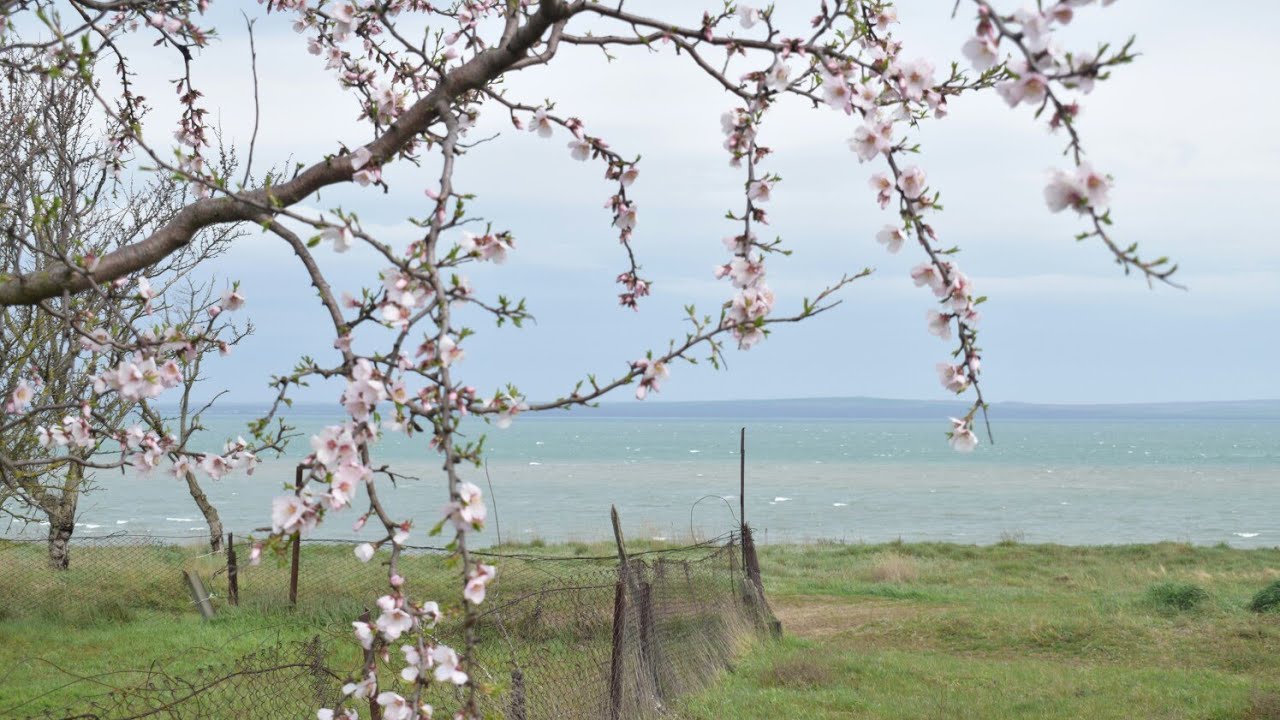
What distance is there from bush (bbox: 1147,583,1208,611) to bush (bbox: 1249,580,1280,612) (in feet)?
1.71

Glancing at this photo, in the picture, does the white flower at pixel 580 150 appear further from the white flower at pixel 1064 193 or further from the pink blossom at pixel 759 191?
the white flower at pixel 1064 193

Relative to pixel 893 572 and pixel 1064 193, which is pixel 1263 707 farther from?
pixel 893 572

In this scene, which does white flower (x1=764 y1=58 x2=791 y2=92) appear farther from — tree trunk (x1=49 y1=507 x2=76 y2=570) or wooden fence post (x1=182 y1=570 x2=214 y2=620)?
tree trunk (x1=49 y1=507 x2=76 y2=570)

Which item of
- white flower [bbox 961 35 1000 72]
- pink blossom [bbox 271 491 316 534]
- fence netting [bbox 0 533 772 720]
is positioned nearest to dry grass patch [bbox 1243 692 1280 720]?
fence netting [bbox 0 533 772 720]

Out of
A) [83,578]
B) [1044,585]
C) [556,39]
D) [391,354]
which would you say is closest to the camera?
[391,354]

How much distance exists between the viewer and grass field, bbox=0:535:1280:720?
26.0 feet

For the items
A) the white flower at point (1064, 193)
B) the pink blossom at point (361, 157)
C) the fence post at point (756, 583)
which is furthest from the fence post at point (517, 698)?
the fence post at point (756, 583)

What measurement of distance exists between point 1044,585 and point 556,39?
15.1 metres

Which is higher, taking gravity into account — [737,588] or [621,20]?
[621,20]

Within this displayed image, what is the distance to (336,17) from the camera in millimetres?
3604

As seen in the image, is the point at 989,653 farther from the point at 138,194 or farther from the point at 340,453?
the point at 138,194

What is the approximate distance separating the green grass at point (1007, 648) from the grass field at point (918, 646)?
0.02 m

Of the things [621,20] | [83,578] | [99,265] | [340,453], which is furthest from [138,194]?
[340,453]

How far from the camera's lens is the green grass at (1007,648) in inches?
310
